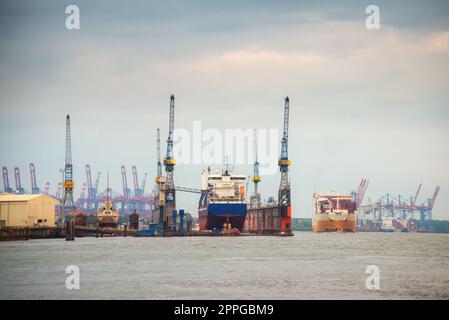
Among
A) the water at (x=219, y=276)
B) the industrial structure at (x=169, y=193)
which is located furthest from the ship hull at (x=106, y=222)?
the water at (x=219, y=276)

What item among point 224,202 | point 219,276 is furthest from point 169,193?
point 219,276

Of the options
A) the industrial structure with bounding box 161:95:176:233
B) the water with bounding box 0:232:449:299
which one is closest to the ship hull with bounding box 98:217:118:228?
the industrial structure with bounding box 161:95:176:233

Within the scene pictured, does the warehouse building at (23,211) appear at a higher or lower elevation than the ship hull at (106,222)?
higher

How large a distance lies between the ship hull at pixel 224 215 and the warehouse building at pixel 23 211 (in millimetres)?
33987

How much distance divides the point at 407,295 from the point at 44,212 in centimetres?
10392

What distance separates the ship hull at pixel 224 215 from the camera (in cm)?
16350

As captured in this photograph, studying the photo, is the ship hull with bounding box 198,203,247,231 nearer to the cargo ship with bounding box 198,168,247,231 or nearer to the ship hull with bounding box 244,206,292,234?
the cargo ship with bounding box 198,168,247,231

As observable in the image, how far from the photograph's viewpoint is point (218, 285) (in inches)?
2132

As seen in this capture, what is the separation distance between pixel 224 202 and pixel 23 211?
140 ft

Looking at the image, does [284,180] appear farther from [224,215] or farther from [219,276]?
[219,276]

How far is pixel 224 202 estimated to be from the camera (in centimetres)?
16538

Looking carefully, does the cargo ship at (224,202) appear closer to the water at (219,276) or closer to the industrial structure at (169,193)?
the industrial structure at (169,193)

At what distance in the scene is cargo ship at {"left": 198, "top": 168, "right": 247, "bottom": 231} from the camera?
164000mm
